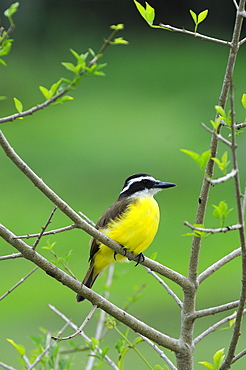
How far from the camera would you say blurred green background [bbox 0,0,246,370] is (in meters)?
8.65

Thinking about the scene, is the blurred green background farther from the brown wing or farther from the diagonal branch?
the diagonal branch

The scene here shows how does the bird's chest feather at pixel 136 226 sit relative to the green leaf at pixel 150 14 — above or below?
below

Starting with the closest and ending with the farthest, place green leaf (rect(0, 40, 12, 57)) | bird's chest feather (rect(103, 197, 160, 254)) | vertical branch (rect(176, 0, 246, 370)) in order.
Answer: green leaf (rect(0, 40, 12, 57)), vertical branch (rect(176, 0, 246, 370)), bird's chest feather (rect(103, 197, 160, 254))

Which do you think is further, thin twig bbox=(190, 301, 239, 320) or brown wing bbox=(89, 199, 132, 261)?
brown wing bbox=(89, 199, 132, 261)

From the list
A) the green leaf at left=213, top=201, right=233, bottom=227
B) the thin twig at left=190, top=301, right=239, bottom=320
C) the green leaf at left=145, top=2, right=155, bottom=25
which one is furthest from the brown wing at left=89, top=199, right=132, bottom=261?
the green leaf at left=213, top=201, right=233, bottom=227

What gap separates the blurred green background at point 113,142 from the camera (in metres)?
8.65

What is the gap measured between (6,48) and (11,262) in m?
8.17

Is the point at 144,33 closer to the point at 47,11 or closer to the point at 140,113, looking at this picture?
the point at 47,11

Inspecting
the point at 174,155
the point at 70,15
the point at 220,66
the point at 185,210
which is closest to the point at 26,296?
→ the point at 185,210

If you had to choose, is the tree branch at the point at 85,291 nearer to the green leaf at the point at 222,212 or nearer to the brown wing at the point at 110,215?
the green leaf at the point at 222,212

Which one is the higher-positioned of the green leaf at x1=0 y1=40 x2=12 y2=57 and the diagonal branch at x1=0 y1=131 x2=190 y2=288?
the green leaf at x1=0 y1=40 x2=12 y2=57

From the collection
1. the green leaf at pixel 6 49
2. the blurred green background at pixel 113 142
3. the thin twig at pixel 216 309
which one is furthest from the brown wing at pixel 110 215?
the blurred green background at pixel 113 142

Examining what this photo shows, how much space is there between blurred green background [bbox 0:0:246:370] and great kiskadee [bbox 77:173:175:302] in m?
2.58

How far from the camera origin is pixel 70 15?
751 inches
